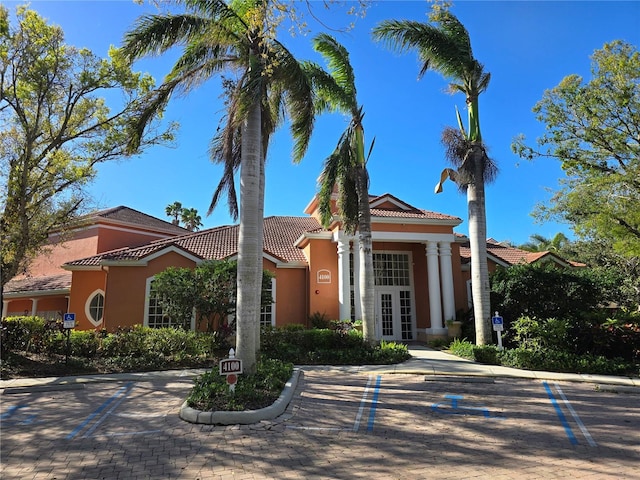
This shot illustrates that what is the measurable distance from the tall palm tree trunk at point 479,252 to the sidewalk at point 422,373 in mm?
1393

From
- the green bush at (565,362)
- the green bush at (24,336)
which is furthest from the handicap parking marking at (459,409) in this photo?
the green bush at (24,336)

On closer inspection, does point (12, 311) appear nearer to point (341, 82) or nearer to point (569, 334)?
point (341, 82)

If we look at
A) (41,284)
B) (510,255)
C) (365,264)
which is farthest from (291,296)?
(41,284)

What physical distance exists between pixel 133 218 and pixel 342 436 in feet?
71.2

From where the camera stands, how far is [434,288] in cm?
1720

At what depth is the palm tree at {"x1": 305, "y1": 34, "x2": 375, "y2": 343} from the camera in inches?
512

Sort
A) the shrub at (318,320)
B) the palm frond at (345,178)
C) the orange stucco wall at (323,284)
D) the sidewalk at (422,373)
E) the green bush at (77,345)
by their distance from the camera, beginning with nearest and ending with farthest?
the sidewalk at (422,373) → the green bush at (77,345) → the palm frond at (345,178) → the shrub at (318,320) → the orange stucco wall at (323,284)

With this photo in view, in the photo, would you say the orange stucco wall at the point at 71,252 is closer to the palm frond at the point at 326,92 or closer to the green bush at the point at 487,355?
the palm frond at the point at 326,92

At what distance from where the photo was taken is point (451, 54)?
525 inches

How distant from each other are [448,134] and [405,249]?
255 inches

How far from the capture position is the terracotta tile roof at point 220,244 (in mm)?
17066

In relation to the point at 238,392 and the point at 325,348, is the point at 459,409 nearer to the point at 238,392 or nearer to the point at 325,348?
the point at 238,392

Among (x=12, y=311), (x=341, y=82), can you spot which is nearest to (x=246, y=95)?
(x=341, y=82)

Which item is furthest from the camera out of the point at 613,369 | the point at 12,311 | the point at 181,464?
the point at 12,311
